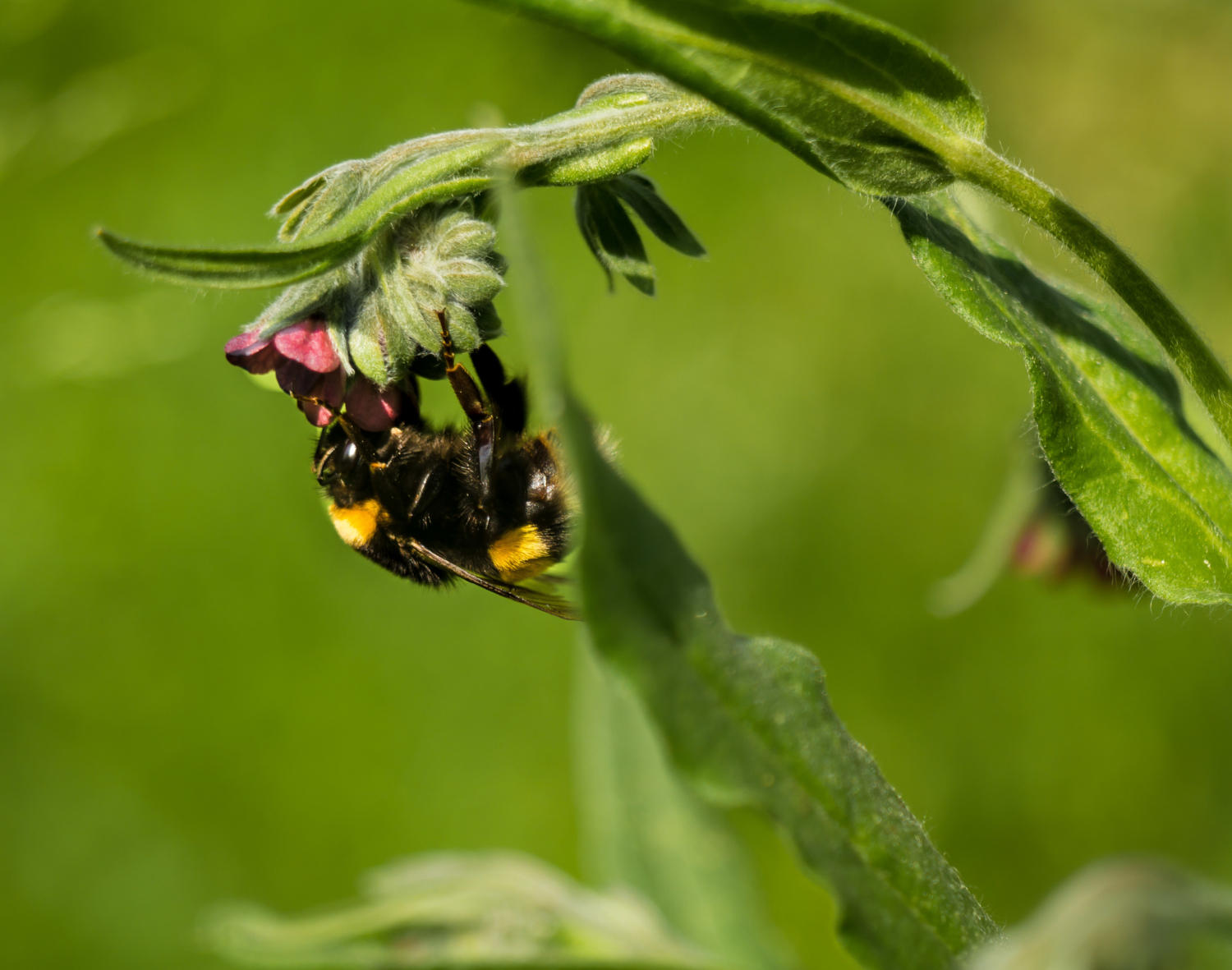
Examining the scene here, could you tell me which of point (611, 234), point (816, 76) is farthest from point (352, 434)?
point (816, 76)

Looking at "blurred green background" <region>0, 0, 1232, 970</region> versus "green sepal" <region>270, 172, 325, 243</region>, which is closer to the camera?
"green sepal" <region>270, 172, 325, 243</region>

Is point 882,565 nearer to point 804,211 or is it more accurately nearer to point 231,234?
point 804,211

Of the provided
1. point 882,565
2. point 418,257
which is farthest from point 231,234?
point 418,257

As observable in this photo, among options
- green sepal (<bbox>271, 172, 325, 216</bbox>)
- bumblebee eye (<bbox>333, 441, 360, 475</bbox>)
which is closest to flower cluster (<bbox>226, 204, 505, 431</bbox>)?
green sepal (<bbox>271, 172, 325, 216</bbox>)

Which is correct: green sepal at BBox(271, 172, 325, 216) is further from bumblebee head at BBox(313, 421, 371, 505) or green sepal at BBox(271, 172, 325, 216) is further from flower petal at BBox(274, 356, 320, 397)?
bumblebee head at BBox(313, 421, 371, 505)

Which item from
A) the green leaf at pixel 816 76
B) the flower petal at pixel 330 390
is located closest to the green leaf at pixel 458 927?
the flower petal at pixel 330 390
